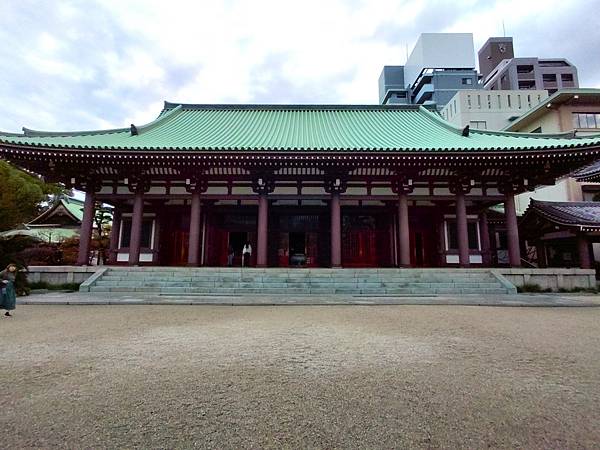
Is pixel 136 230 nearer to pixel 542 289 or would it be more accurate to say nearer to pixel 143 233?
pixel 143 233

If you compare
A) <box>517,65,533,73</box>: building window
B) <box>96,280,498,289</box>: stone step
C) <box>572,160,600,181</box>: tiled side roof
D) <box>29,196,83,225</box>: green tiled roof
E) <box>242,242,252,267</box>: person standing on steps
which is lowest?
<box>96,280,498,289</box>: stone step

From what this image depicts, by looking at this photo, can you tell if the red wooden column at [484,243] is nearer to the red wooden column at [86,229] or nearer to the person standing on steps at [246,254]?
the person standing on steps at [246,254]

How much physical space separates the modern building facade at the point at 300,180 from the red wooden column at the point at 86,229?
0.19 ft

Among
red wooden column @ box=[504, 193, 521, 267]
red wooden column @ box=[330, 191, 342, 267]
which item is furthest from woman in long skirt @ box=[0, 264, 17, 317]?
red wooden column @ box=[504, 193, 521, 267]

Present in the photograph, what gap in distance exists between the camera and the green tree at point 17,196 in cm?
1705

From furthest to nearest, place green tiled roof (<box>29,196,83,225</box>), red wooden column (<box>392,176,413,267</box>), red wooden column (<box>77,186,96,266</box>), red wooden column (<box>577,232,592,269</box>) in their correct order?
green tiled roof (<box>29,196,83,225</box>) < red wooden column (<box>577,232,592,269</box>) < red wooden column (<box>392,176,413,267</box>) < red wooden column (<box>77,186,96,266</box>)

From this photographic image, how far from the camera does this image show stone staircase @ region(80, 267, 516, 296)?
976cm

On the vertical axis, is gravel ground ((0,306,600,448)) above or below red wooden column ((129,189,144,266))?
below

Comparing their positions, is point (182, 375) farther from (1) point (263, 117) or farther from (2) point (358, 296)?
(1) point (263, 117)

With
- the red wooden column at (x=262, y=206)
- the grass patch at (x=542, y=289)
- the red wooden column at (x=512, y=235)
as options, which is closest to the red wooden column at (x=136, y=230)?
the red wooden column at (x=262, y=206)

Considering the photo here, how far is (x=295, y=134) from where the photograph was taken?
47.9 feet

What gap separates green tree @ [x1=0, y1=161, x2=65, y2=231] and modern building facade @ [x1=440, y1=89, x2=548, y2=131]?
46.8 m

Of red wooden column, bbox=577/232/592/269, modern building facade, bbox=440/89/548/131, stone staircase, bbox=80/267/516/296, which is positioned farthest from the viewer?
modern building facade, bbox=440/89/548/131

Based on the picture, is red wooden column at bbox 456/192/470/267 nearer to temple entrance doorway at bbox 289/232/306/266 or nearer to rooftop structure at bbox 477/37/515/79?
temple entrance doorway at bbox 289/232/306/266
